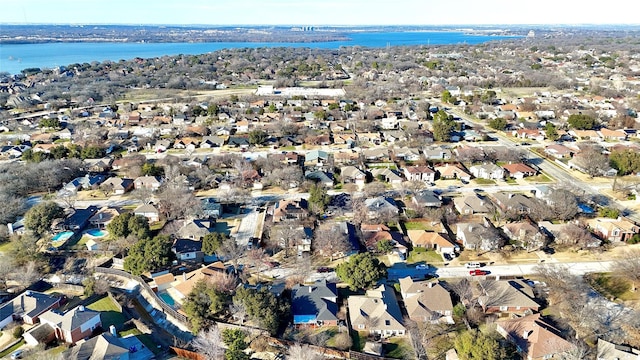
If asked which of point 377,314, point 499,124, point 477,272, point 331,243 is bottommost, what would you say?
point 477,272

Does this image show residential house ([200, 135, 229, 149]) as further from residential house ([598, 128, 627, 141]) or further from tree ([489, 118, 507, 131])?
residential house ([598, 128, 627, 141])

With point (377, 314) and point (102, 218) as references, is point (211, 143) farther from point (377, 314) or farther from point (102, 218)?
point (377, 314)

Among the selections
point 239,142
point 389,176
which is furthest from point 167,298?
point 239,142

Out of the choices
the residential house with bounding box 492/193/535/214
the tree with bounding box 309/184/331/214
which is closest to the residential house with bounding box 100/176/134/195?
Answer: the tree with bounding box 309/184/331/214

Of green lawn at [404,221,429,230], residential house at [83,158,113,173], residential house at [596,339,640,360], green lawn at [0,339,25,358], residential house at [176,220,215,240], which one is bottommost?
green lawn at [0,339,25,358]

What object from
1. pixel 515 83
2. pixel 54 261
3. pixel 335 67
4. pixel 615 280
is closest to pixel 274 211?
pixel 54 261
